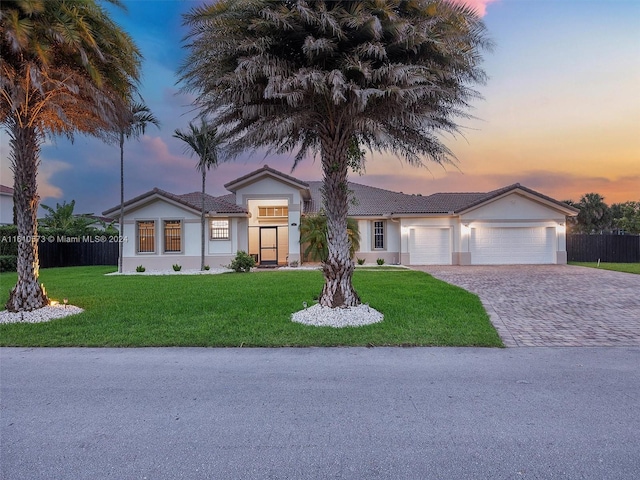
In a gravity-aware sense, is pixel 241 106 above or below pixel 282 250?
above

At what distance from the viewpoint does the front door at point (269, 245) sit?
21688mm

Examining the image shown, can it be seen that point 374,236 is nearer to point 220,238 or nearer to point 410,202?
point 410,202

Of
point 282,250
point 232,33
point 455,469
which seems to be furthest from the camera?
point 282,250

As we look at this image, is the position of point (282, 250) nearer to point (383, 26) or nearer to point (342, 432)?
point (383, 26)

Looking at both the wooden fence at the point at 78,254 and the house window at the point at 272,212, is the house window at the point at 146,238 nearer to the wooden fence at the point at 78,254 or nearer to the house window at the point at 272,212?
the house window at the point at 272,212

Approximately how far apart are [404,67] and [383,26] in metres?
0.92

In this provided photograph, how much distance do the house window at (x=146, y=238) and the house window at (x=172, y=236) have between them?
2.13ft

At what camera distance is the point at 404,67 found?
6359mm

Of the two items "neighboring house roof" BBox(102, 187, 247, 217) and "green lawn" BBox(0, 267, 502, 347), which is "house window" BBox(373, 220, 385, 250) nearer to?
"neighboring house roof" BBox(102, 187, 247, 217)

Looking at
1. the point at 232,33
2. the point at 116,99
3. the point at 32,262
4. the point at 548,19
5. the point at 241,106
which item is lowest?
the point at 32,262

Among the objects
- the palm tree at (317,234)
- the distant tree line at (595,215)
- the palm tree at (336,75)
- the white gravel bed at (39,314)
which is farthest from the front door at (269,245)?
the distant tree line at (595,215)

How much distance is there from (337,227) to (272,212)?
14.4 metres

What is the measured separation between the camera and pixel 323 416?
3.31m

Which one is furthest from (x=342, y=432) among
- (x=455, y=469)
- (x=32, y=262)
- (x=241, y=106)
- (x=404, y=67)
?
(x=32, y=262)
